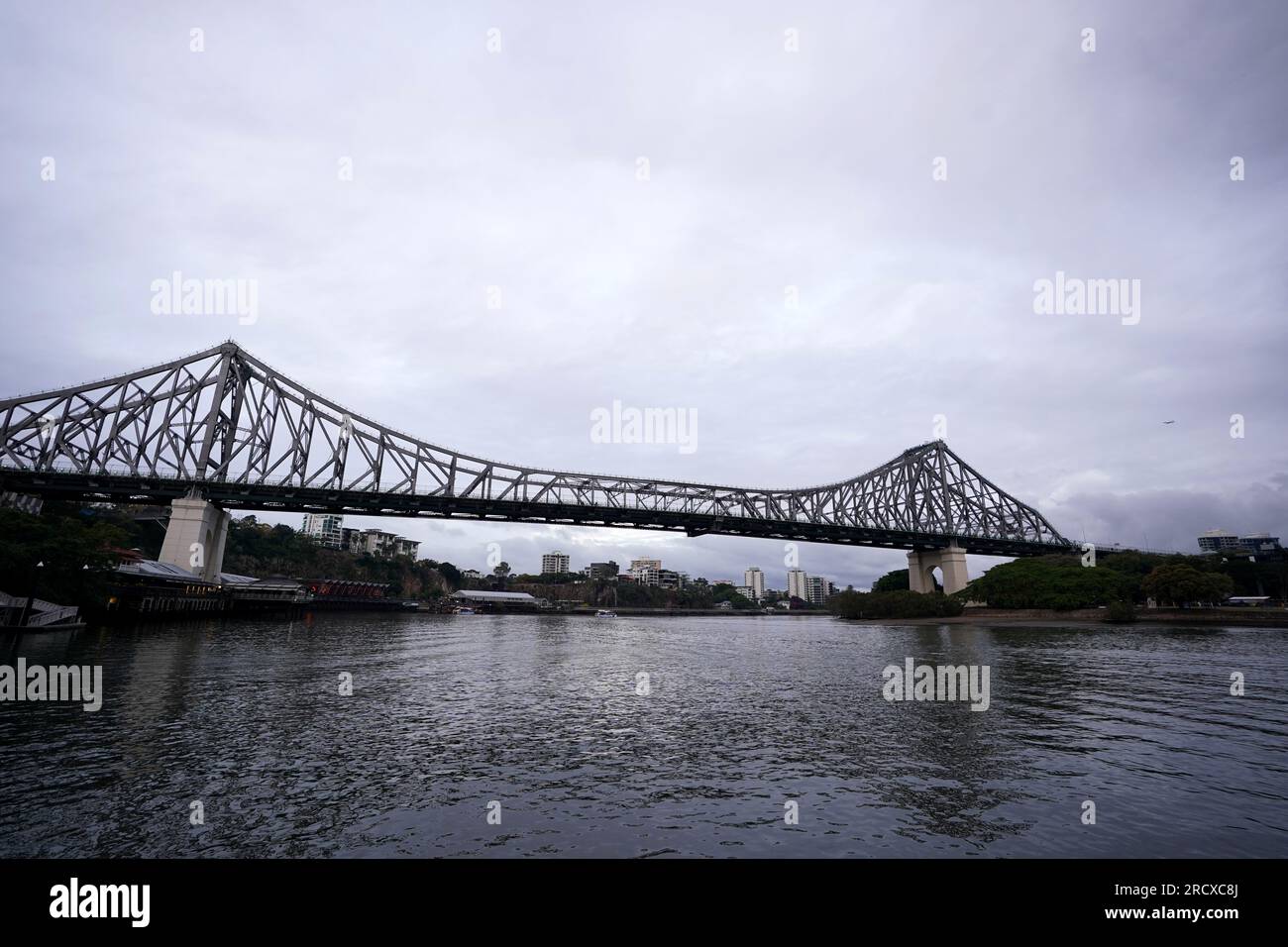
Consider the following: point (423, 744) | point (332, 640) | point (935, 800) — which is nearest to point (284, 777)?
point (423, 744)

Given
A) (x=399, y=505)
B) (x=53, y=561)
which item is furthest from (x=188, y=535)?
(x=53, y=561)

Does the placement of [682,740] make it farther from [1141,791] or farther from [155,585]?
[155,585]

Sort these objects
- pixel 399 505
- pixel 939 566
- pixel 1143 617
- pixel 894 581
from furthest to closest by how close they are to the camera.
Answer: pixel 894 581
pixel 939 566
pixel 399 505
pixel 1143 617

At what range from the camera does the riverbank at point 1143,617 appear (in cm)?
7206

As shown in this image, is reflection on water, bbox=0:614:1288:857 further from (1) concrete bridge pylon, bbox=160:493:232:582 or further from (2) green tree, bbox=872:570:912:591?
(2) green tree, bbox=872:570:912:591

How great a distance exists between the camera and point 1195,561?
113438 millimetres

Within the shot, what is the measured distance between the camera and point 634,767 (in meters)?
15.4

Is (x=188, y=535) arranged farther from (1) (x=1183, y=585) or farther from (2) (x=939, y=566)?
(2) (x=939, y=566)

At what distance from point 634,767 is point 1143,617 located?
9042cm

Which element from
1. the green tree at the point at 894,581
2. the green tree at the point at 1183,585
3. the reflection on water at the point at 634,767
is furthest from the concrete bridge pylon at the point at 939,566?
the reflection on water at the point at 634,767

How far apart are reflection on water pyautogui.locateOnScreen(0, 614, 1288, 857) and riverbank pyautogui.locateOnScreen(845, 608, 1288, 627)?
5614 cm

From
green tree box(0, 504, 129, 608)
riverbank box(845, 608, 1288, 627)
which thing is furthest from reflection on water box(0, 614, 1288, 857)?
riverbank box(845, 608, 1288, 627)
